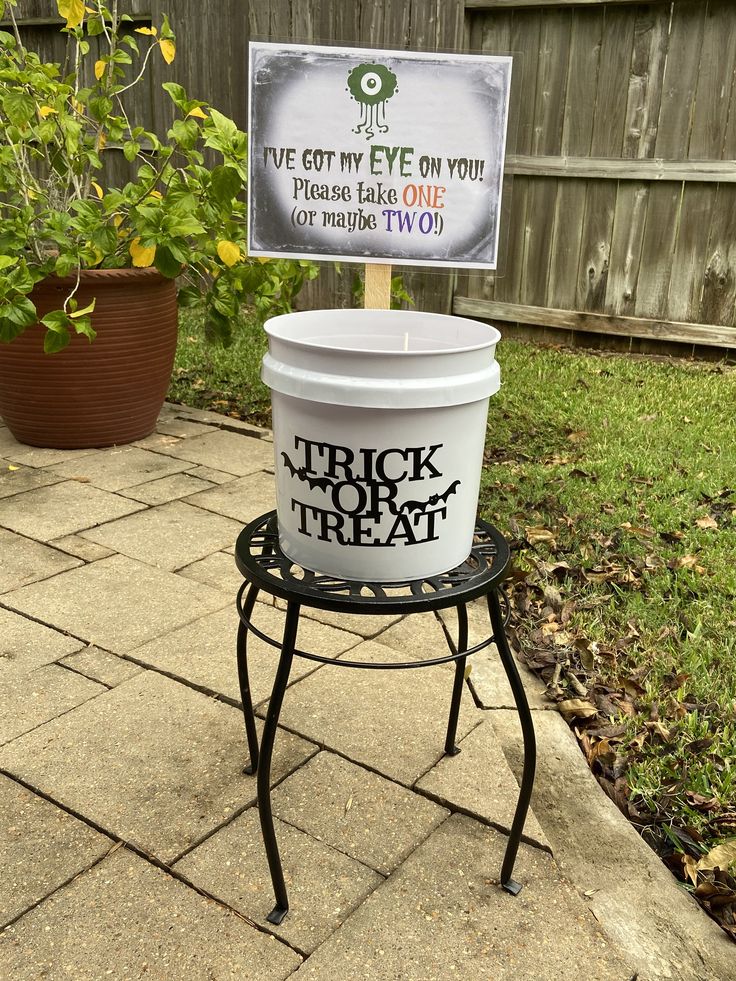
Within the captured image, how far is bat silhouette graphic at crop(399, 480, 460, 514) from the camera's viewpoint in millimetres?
1443

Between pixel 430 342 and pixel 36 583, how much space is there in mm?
1657

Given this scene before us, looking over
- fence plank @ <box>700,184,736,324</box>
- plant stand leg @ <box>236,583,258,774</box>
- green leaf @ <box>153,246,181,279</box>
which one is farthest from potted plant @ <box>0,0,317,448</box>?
fence plank @ <box>700,184,736,324</box>

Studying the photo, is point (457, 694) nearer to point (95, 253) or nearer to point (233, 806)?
point (233, 806)

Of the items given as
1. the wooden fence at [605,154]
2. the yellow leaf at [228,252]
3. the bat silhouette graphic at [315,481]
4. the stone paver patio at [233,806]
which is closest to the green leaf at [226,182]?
the yellow leaf at [228,252]

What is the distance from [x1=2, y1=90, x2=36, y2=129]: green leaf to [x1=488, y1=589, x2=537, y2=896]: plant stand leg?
107 inches

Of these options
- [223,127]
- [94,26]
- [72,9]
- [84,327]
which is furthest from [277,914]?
[94,26]

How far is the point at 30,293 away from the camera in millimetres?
3588

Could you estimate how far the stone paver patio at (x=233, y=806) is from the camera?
1.52 meters

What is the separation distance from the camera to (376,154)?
1942mm

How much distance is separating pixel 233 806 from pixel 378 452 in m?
0.88

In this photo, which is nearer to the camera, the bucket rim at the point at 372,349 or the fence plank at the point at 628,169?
the bucket rim at the point at 372,349

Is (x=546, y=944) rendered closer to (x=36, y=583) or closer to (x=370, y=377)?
(x=370, y=377)

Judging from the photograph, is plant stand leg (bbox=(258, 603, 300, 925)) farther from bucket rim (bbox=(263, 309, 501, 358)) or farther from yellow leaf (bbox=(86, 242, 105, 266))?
yellow leaf (bbox=(86, 242, 105, 266))

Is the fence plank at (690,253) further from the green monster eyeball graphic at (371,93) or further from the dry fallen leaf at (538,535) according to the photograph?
the green monster eyeball graphic at (371,93)
